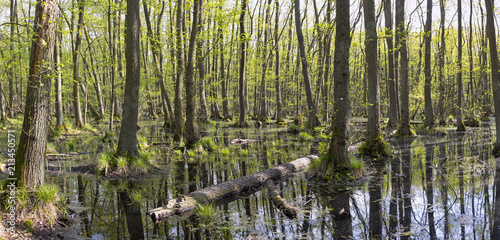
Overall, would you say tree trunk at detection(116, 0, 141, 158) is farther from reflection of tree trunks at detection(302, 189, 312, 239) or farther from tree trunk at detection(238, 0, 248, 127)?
tree trunk at detection(238, 0, 248, 127)

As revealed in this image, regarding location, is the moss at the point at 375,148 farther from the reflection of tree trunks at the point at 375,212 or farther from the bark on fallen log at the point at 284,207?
the bark on fallen log at the point at 284,207

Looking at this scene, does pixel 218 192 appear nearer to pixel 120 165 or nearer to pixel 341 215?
pixel 341 215

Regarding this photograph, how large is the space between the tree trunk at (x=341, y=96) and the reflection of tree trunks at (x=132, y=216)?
439 centimetres

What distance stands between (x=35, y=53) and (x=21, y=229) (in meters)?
2.51

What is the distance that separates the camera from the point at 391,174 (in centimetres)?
813

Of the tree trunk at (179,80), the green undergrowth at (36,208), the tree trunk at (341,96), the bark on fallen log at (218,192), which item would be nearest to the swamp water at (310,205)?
the bark on fallen log at (218,192)

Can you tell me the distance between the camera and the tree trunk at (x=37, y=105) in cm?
460

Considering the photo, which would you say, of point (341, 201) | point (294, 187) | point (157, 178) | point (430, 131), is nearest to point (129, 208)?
point (157, 178)

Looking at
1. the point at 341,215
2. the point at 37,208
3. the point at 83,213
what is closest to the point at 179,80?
the point at 83,213

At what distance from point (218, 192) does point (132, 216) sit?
1702mm

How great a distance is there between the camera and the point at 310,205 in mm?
5750

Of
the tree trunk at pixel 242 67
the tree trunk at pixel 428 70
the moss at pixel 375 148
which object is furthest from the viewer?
the tree trunk at pixel 242 67

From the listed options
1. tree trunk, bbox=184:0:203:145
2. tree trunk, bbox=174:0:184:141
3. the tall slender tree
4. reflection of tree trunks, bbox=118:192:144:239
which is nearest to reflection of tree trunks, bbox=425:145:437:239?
the tall slender tree

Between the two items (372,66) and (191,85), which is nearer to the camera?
(372,66)
